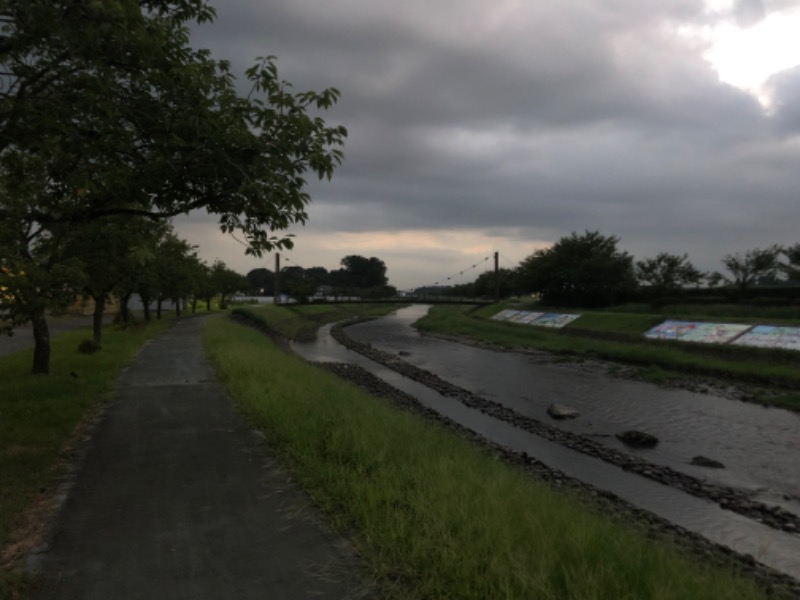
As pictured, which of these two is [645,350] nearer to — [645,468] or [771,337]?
[771,337]

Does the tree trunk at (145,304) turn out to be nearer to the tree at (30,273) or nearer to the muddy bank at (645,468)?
the tree at (30,273)

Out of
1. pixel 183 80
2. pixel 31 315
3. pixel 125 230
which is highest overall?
pixel 183 80

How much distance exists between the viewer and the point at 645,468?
34.3ft

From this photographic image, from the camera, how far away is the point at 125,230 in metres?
13.4

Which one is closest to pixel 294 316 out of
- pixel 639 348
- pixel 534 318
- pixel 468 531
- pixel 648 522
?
pixel 534 318

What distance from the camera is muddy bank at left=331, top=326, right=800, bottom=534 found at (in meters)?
8.24

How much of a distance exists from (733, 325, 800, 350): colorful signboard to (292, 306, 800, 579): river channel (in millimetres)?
5491

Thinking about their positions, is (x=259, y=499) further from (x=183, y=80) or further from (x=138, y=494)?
(x=183, y=80)

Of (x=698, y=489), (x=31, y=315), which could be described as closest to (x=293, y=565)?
(x=698, y=489)

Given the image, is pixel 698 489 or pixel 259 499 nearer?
pixel 259 499

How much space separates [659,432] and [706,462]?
2583 millimetres

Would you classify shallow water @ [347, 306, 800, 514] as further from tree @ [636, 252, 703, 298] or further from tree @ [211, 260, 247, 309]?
tree @ [211, 260, 247, 309]

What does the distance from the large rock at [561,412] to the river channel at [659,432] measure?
26 centimetres

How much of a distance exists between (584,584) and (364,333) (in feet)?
160
